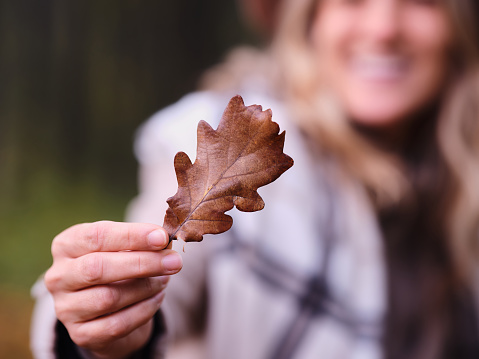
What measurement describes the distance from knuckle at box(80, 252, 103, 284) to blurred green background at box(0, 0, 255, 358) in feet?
10.8

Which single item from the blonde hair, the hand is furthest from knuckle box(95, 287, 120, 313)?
the blonde hair

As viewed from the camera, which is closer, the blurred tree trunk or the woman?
the woman

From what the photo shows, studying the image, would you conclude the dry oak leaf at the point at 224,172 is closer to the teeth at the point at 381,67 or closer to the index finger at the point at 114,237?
the index finger at the point at 114,237

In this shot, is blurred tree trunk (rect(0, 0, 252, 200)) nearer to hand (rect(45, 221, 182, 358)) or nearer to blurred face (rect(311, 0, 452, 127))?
blurred face (rect(311, 0, 452, 127))

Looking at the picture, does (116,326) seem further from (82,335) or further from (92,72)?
(92,72)

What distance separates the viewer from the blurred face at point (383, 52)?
1.60m

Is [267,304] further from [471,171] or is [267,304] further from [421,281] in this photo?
[471,171]

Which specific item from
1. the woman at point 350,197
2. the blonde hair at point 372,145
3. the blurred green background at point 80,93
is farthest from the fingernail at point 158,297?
the blurred green background at point 80,93

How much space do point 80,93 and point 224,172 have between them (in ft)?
14.3

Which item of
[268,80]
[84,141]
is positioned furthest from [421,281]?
[84,141]

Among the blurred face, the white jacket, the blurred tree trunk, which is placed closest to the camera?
the white jacket

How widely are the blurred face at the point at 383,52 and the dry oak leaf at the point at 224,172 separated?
1214 millimetres

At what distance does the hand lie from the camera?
52cm

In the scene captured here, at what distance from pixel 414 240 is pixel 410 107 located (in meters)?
0.47
